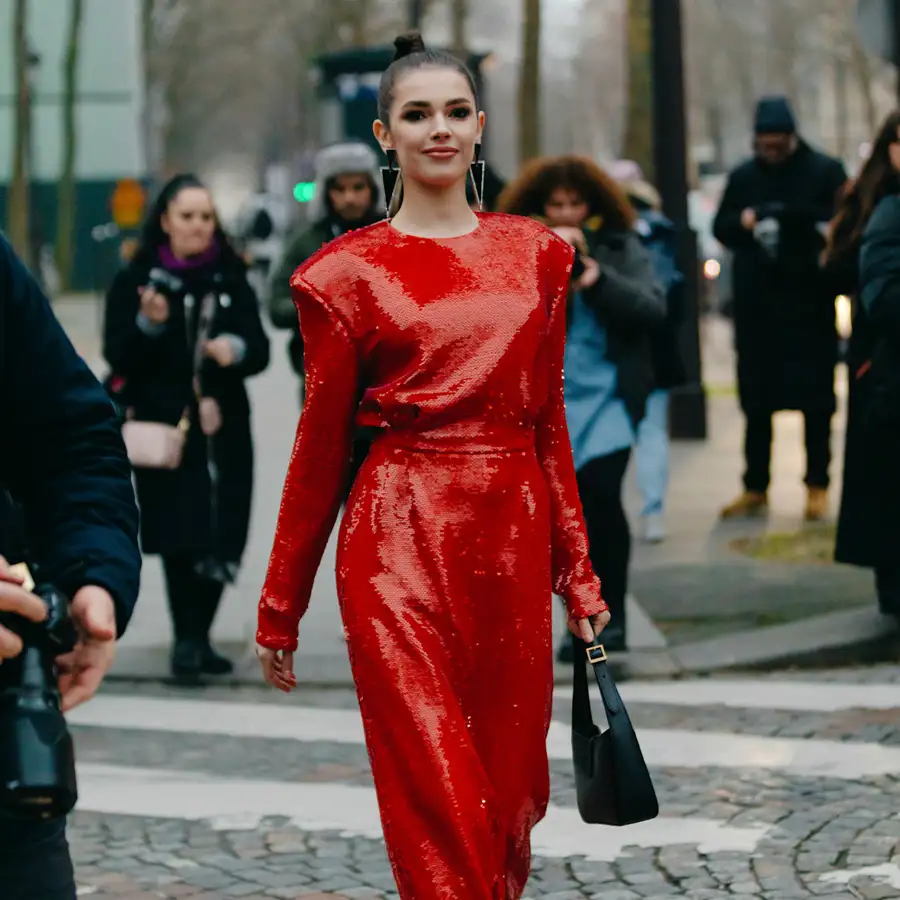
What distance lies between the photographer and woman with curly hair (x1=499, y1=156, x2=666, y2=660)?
7.36 metres

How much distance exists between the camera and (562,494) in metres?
4.03

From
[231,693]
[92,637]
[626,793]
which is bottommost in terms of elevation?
[231,693]

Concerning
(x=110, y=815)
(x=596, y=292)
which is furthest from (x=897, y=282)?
(x=110, y=815)

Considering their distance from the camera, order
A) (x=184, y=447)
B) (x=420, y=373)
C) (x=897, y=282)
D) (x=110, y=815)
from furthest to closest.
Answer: (x=184, y=447)
(x=897, y=282)
(x=110, y=815)
(x=420, y=373)

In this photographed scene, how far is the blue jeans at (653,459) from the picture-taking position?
404 inches

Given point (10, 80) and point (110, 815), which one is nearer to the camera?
point (110, 815)

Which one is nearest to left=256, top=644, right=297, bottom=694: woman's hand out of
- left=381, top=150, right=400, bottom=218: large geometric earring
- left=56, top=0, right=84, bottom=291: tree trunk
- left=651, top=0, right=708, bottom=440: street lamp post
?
left=381, top=150, right=400, bottom=218: large geometric earring

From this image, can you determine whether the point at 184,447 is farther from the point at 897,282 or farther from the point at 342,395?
the point at 342,395

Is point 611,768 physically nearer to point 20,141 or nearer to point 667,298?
point 667,298

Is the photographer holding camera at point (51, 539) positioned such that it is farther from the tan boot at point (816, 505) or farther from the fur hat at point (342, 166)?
the tan boot at point (816, 505)

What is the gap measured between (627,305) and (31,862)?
4837 mm

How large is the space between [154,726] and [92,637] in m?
4.54

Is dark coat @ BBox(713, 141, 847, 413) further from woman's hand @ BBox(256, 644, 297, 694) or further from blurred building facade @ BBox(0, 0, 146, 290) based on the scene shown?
blurred building facade @ BBox(0, 0, 146, 290)

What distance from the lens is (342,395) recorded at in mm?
3930
